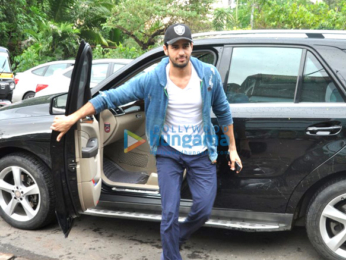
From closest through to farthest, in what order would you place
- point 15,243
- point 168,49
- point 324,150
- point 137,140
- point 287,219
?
point 168,49, point 324,150, point 287,219, point 15,243, point 137,140

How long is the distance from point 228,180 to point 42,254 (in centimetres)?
162

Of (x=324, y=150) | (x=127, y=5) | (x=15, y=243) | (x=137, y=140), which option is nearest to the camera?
(x=324, y=150)

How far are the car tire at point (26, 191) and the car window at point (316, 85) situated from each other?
223cm

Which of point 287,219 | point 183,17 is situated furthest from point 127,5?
point 287,219

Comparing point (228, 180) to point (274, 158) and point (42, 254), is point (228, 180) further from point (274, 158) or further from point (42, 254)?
point (42, 254)

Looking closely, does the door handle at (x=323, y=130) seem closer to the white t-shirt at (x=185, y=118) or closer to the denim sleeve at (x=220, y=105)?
the denim sleeve at (x=220, y=105)

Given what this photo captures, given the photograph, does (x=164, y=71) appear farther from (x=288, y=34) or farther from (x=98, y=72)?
(x=98, y=72)

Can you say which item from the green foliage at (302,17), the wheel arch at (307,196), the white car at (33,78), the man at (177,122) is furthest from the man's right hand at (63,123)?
the green foliage at (302,17)

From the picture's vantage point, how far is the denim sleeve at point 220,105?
312cm

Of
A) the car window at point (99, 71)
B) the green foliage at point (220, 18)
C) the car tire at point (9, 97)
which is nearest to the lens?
the car window at point (99, 71)

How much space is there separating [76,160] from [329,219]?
1928 millimetres

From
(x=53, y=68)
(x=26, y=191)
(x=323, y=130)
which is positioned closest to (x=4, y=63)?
(x=53, y=68)

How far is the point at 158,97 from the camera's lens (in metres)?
3.06

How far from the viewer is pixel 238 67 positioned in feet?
11.5
